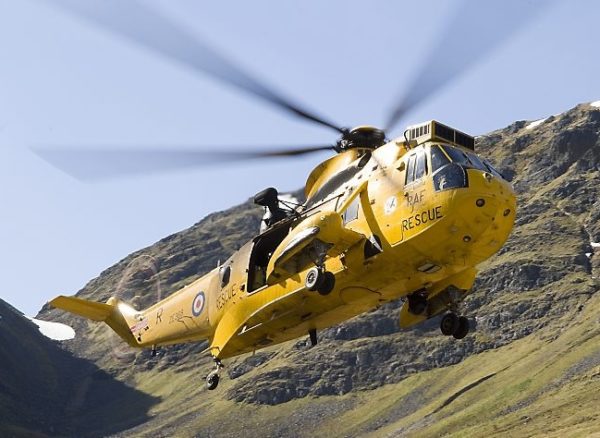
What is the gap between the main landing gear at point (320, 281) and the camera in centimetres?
2945

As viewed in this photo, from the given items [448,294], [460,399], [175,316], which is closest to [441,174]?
[448,294]

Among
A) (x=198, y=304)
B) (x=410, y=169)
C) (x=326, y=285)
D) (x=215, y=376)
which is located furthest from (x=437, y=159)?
(x=198, y=304)

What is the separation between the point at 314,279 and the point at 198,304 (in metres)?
12.4

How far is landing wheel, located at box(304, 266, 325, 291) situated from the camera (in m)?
29.4

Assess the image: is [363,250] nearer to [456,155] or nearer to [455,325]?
[456,155]

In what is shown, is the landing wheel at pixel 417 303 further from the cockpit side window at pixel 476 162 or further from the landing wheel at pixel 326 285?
the cockpit side window at pixel 476 162

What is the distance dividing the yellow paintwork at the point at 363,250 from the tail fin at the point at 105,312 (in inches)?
396

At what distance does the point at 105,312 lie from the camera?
47969mm

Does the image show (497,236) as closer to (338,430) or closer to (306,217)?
(306,217)

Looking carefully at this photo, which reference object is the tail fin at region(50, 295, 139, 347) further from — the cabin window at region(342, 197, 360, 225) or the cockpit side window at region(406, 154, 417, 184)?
the cockpit side window at region(406, 154, 417, 184)

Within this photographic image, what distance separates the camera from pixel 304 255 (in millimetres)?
31531

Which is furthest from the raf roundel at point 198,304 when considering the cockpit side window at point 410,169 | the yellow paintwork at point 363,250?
the cockpit side window at point 410,169

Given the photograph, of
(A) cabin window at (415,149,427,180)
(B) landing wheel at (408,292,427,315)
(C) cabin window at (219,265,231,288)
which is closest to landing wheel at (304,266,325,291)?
(A) cabin window at (415,149,427,180)

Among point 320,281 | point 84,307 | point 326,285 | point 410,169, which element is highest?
point 84,307
